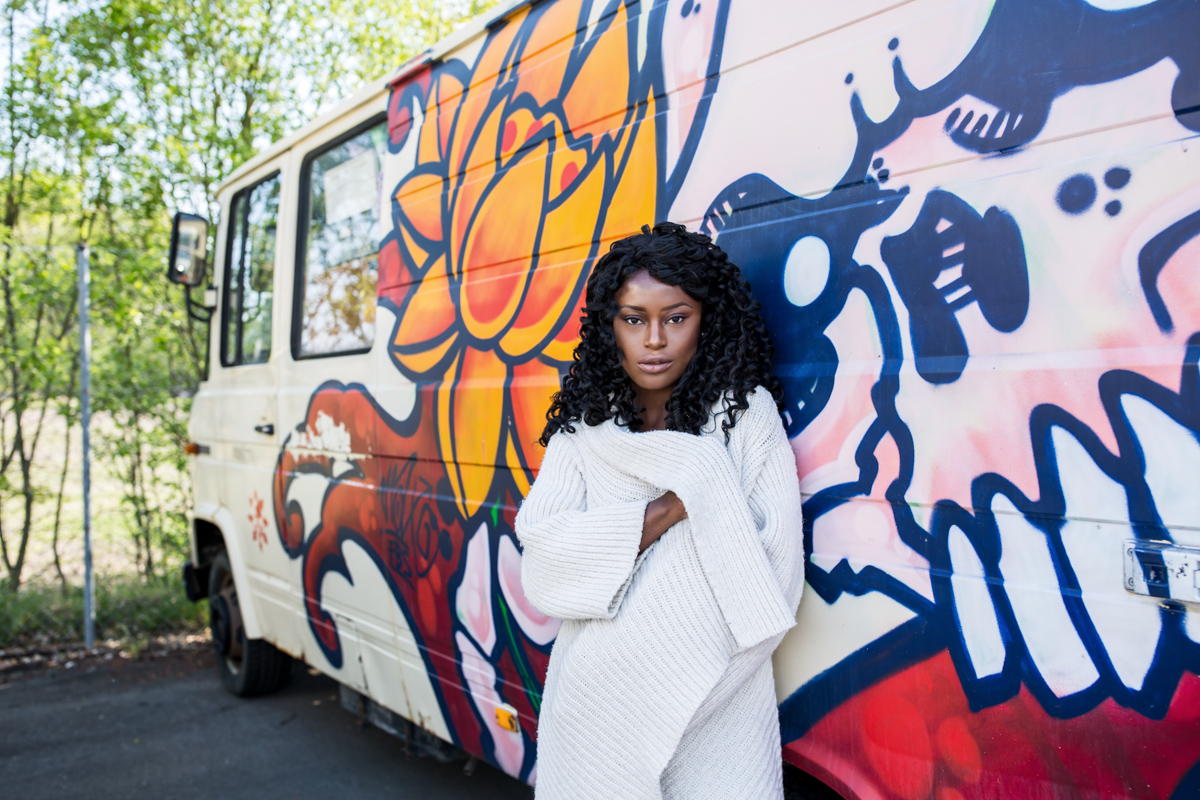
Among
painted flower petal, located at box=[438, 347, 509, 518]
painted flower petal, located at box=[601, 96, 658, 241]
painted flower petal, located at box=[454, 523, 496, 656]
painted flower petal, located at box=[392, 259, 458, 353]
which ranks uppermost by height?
painted flower petal, located at box=[601, 96, 658, 241]

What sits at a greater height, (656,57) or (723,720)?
(656,57)

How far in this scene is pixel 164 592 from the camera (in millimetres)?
5836

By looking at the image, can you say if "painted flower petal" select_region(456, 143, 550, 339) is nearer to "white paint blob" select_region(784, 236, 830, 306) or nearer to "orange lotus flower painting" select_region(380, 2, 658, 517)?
"orange lotus flower painting" select_region(380, 2, 658, 517)

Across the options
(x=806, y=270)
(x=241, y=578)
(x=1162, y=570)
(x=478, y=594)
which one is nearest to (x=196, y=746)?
(x=241, y=578)

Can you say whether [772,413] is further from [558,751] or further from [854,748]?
[558,751]

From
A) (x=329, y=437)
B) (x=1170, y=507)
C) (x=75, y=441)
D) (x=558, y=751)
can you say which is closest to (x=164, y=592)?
(x=75, y=441)

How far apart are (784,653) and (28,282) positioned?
21.7 ft

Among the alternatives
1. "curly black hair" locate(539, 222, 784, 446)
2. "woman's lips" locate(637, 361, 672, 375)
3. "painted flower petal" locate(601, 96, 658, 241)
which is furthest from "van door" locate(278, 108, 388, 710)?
"woman's lips" locate(637, 361, 672, 375)

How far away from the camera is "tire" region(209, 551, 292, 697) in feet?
13.6

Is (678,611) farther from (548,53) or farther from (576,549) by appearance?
(548,53)

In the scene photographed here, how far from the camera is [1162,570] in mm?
1112

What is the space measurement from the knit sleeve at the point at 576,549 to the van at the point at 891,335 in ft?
1.13

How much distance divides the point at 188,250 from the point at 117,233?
11.4ft

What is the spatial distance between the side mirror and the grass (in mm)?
2839
